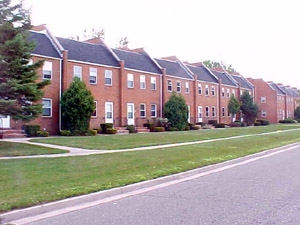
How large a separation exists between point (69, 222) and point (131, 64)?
3386cm

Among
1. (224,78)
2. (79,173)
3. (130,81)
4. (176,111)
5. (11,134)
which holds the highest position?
(224,78)

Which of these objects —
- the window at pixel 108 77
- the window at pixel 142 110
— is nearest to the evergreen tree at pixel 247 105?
the window at pixel 142 110

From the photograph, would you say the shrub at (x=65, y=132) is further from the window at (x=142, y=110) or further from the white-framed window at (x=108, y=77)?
the window at (x=142, y=110)

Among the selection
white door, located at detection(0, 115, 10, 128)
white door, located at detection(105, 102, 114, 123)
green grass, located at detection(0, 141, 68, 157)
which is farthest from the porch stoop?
white door, located at detection(105, 102, 114, 123)

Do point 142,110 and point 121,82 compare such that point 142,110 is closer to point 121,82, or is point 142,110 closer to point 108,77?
point 121,82

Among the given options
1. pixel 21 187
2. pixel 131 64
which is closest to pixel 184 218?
pixel 21 187

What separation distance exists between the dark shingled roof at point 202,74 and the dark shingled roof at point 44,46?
22.4m

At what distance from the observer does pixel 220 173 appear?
491 inches

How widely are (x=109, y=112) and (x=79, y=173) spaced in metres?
25.4

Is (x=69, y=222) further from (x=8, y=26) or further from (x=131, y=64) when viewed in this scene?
(x=131, y=64)

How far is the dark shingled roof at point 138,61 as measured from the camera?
39.6m

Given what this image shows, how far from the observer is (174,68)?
156 ft

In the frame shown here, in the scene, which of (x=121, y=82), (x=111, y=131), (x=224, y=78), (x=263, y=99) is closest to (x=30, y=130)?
(x=111, y=131)

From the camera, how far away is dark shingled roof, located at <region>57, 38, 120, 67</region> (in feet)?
113
